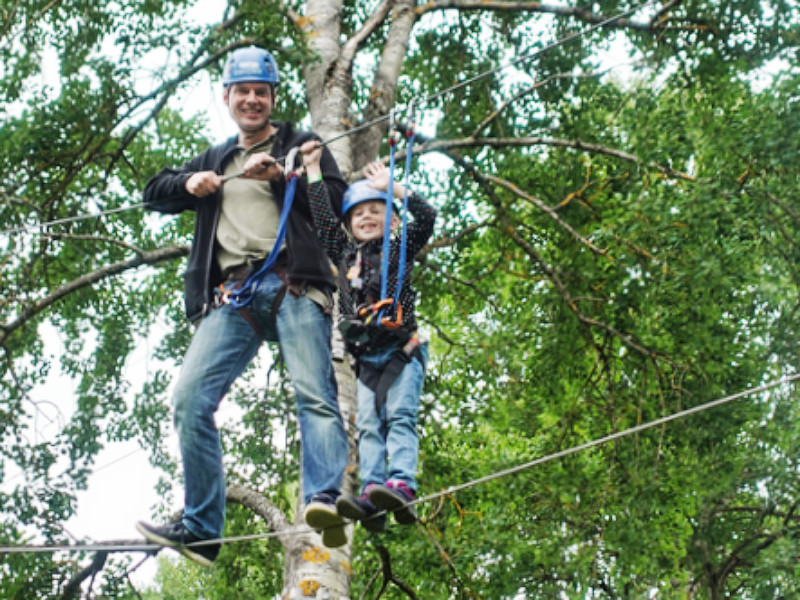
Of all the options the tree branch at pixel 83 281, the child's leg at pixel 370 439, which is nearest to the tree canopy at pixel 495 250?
the tree branch at pixel 83 281

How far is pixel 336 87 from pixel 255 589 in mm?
4710

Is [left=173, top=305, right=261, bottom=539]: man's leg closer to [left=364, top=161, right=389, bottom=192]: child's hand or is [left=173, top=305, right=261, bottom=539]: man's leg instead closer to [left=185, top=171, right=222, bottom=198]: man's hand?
[left=185, top=171, right=222, bottom=198]: man's hand

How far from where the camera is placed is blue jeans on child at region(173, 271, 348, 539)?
12.5 feet

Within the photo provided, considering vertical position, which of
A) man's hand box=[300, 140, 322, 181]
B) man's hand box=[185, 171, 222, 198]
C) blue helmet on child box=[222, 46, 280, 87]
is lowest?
man's hand box=[185, 171, 222, 198]

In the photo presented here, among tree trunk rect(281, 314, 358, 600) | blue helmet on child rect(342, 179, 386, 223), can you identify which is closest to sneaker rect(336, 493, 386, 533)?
blue helmet on child rect(342, 179, 386, 223)

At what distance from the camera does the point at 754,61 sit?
7.57 metres

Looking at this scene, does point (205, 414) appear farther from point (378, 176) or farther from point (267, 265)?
point (378, 176)

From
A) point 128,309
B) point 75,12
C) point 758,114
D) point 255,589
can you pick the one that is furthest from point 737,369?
point 75,12

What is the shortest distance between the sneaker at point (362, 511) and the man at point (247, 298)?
1.7 inches

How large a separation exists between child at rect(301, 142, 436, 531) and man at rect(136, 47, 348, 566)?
0.16 meters

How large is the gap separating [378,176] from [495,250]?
588 centimetres

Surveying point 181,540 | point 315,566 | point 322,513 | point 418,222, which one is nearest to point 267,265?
point 418,222

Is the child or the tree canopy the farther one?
the tree canopy

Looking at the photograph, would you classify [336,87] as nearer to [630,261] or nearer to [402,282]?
[630,261]
